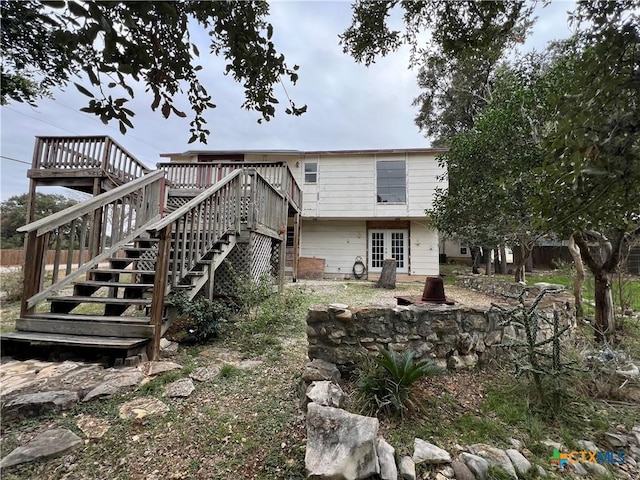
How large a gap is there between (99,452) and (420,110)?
1780cm

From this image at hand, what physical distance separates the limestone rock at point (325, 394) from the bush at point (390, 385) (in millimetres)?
203

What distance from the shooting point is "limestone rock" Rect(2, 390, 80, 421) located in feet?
6.31

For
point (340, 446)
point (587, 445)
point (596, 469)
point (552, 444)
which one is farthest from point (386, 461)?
point (587, 445)

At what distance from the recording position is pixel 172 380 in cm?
256

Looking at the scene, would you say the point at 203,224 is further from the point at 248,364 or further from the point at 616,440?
the point at 616,440

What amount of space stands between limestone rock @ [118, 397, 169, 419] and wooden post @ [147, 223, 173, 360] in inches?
28.7

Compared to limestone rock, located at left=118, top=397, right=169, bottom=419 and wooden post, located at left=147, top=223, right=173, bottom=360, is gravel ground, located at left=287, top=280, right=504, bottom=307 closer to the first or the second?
wooden post, located at left=147, top=223, right=173, bottom=360

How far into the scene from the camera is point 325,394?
213cm

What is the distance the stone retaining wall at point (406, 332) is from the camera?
2.84m

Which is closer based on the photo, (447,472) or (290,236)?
(447,472)

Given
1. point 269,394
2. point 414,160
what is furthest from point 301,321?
point 414,160

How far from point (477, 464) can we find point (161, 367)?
2.69 m

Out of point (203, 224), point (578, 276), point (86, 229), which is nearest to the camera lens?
point (86, 229)

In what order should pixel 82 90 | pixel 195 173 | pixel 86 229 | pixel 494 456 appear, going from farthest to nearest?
pixel 195 173
pixel 86 229
pixel 494 456
pixel 82 90
